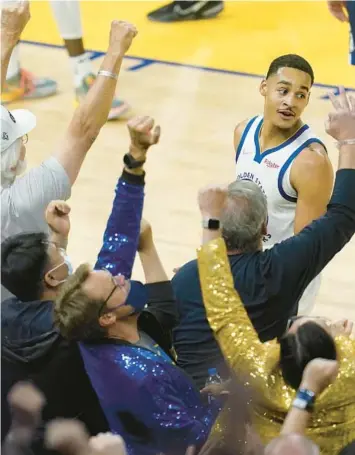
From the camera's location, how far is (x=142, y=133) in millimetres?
2398

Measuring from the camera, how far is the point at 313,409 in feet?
7.04

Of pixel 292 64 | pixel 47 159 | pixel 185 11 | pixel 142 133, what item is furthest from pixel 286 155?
pixel 185 11

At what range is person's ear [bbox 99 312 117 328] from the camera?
2314 mm

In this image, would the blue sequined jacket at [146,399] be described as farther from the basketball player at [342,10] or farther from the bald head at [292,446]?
the basketball player at [342,10]

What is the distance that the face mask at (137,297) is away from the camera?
7.82 feet

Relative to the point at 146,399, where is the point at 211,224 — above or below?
above

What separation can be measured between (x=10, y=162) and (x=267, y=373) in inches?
43.8

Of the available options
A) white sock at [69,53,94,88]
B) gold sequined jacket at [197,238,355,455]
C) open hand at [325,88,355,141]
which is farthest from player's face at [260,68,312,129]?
white sock at [69,53,94,88]

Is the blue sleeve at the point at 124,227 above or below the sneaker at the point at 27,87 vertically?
above

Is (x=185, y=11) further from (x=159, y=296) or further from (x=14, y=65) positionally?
(x=159, y=296)

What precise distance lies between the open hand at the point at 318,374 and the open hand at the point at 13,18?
1.65 meters

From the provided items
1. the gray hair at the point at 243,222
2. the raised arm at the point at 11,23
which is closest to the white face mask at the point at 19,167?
the raised arm at the point at 11,23

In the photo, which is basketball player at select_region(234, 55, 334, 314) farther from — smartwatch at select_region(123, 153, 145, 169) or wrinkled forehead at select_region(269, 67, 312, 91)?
smartwatch at select_region(123, 153, 145, 169)

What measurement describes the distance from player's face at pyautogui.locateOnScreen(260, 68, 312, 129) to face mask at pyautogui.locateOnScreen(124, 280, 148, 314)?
4.03 feet
